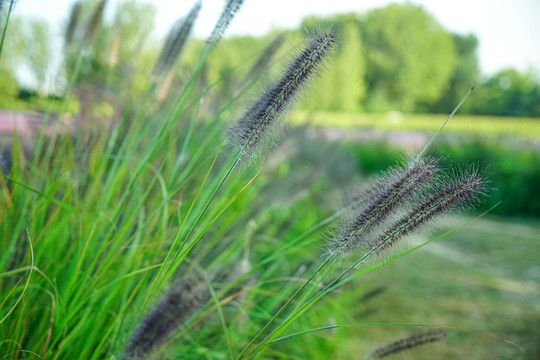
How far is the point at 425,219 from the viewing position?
65cm

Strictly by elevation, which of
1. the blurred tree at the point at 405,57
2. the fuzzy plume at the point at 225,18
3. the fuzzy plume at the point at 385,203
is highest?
the blurred tree at the point at 405,57

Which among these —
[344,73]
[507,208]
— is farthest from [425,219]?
[344,73]

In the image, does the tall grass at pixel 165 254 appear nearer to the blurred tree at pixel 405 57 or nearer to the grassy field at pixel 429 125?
the grassy field at pixel 429 125

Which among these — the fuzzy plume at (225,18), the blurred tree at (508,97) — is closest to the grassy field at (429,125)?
the fuzzy plume at (225,18)

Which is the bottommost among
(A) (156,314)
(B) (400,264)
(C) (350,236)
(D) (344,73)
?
(B) (400,264)

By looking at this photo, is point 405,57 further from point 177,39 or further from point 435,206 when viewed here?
point 435,206

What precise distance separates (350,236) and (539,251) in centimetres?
425

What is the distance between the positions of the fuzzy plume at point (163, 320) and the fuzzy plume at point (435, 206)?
394mm

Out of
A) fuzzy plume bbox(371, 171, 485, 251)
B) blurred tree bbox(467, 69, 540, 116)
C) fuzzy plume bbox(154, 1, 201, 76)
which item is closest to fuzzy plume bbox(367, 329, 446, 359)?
fuzzy plume bbox(371, 171, 485, 251)

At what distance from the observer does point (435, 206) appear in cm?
65

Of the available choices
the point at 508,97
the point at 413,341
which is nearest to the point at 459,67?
the point at 508,97

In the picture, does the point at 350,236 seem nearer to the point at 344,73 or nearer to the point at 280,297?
the point at 280,297

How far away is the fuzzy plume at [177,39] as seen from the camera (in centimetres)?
A: 108

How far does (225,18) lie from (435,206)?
563 mm
